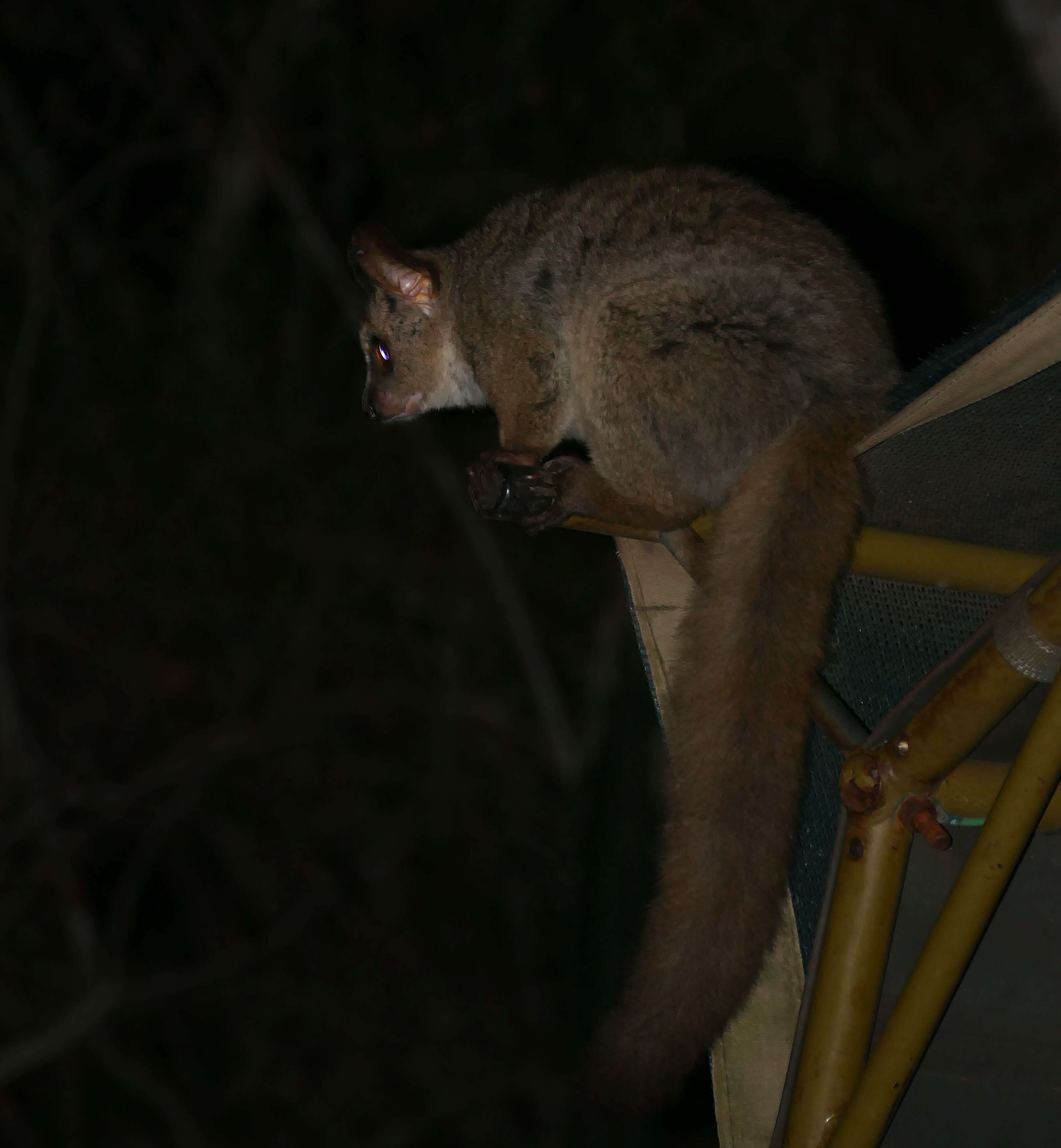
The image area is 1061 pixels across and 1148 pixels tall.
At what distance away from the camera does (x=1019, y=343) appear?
5.74 ft

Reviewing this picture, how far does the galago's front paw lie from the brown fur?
11mm

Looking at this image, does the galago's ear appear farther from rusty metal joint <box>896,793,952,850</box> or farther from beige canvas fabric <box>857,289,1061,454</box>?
rusty metal joint <box>896,793,952,850</box>

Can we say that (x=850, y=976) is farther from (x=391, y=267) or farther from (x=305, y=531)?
(x=305, y=531)

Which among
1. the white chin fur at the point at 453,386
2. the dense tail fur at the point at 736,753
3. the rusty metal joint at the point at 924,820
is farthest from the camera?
the white chin fur at the point at 453,386

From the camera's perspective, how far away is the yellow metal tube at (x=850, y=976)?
5.29ft

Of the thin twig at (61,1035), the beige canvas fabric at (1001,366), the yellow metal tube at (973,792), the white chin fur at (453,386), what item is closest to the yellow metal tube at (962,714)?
the yellow metal tube at (973,792)

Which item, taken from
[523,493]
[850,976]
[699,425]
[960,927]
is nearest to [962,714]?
[960,927]

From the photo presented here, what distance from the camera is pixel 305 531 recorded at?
764cm

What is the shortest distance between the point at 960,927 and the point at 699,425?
1154mm

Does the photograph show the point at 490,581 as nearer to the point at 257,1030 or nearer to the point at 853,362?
the point at 257,1030

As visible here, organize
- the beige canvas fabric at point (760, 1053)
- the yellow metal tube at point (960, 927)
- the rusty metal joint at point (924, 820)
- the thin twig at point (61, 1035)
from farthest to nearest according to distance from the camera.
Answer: the thin twig at point (61, 1035) < the beige canvas fabric at point (760, 1053) < the rusty metal joint at point (924, 820) < the yellow metal tube at point (960, 927)

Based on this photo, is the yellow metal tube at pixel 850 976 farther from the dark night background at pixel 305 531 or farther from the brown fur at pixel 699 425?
the dark night background at pixel 305 531

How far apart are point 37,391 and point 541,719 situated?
375 centimetres

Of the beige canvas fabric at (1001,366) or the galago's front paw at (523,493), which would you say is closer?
the beige canvas fabric at (1001,366)
